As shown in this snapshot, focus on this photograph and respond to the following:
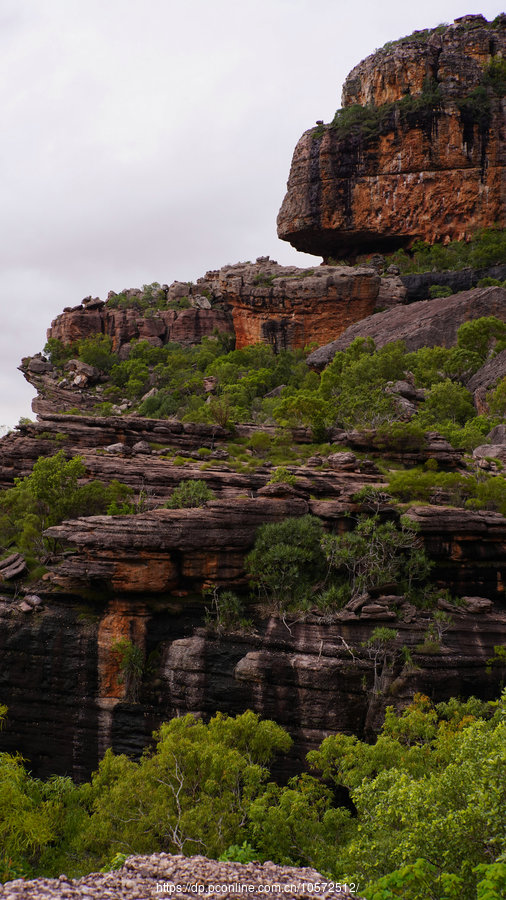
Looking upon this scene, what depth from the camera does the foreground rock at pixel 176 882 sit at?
11.0 m

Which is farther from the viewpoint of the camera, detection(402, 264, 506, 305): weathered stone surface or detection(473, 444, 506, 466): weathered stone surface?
detection(402, 264, 506, 305): weathered stone surface

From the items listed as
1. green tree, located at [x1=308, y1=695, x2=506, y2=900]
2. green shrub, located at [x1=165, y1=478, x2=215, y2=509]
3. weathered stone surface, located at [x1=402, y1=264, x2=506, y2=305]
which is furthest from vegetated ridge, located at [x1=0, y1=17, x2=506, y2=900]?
weathered stone surface, located at [x1=402, y1=264, x2=506, y2=305]

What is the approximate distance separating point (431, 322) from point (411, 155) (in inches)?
1335

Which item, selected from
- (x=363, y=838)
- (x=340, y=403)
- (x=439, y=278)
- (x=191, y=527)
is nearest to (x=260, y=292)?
(x=439, y=278)

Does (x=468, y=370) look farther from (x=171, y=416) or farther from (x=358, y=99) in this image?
(x=358, y=99)

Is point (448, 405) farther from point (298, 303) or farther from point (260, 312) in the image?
point (260, 312)

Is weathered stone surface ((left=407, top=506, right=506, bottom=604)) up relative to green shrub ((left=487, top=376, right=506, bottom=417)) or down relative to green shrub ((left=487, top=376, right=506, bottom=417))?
down

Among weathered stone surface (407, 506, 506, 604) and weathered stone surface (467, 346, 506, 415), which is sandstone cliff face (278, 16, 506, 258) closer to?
weathered stone surface (467, 346, 506, 415)

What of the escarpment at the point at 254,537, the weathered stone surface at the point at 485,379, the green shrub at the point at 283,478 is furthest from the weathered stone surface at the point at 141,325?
the green shrub at the point at 283,478

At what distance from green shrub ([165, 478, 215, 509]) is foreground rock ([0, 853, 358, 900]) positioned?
21303 mm

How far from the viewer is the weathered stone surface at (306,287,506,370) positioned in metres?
Answer: 66.6

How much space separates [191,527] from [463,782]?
1870 centimetres

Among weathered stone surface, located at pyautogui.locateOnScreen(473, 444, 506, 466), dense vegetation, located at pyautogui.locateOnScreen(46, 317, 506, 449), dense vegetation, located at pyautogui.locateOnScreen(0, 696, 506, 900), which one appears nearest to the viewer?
dense vegetation, located at pyautogui.locateOnScreen(0, 696, 506, 900)

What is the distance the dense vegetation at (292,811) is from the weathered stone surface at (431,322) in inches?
1990
